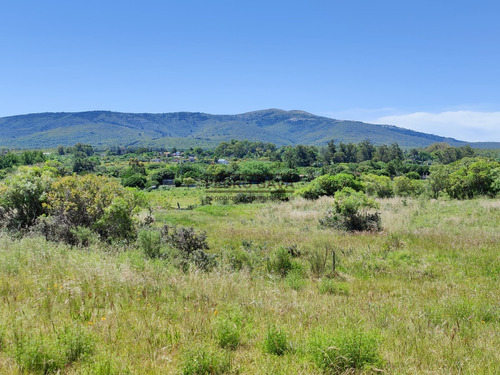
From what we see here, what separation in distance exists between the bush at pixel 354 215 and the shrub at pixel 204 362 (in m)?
15.3

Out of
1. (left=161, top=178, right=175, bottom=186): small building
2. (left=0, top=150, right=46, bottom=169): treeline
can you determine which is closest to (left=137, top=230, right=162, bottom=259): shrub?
(left=161, top=178, right=175, bottom=186): small building

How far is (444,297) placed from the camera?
20.4 feet

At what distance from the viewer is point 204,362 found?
123 inches

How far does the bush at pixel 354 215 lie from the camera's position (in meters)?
17.5

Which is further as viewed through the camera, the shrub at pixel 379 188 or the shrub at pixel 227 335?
the shrub at pixel 379 188

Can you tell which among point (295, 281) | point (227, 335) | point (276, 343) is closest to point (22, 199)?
point (295, 281)

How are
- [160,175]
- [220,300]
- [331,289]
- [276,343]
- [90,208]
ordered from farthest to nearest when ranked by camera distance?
1. [160,175]
2. [90,208]
3. [331,289]
4. [220,300]
5. [276,343]

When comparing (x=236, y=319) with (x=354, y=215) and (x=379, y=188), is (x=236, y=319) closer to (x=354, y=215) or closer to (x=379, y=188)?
(x=354, y=215)

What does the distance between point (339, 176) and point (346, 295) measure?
2765 cm

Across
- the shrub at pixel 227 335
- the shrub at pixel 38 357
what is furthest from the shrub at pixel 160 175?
the shrub at pixel 38 357

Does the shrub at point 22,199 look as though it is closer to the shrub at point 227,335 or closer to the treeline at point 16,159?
the shrub at point 227,335

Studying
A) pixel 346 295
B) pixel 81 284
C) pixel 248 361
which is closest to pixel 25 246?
pixel 81 284

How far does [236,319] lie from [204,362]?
123 cm

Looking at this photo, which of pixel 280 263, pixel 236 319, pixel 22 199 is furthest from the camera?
pixel 22 199
